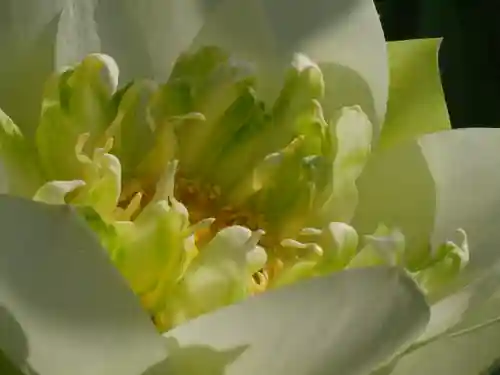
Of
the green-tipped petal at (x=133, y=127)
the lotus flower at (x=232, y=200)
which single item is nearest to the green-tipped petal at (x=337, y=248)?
the lotus flower at (x=232, y=200)

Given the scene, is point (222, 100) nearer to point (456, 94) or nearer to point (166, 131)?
point (166, 131)

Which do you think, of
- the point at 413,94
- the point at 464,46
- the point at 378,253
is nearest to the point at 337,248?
the point at 378,253

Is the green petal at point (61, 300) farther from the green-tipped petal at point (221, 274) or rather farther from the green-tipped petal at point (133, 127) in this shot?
the green-tipped petal at point (133, 127)

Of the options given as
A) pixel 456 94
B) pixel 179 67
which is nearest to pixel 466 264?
pixel 179 67

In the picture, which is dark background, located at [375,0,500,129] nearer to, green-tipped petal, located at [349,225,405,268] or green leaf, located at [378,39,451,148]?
green leaf, located at [378,39,451,148]

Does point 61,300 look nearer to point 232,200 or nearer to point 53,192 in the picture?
point 53,192

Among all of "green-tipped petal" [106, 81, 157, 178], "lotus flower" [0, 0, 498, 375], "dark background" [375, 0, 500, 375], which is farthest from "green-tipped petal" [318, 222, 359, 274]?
"dark background" [375, 0, 500, 375]
